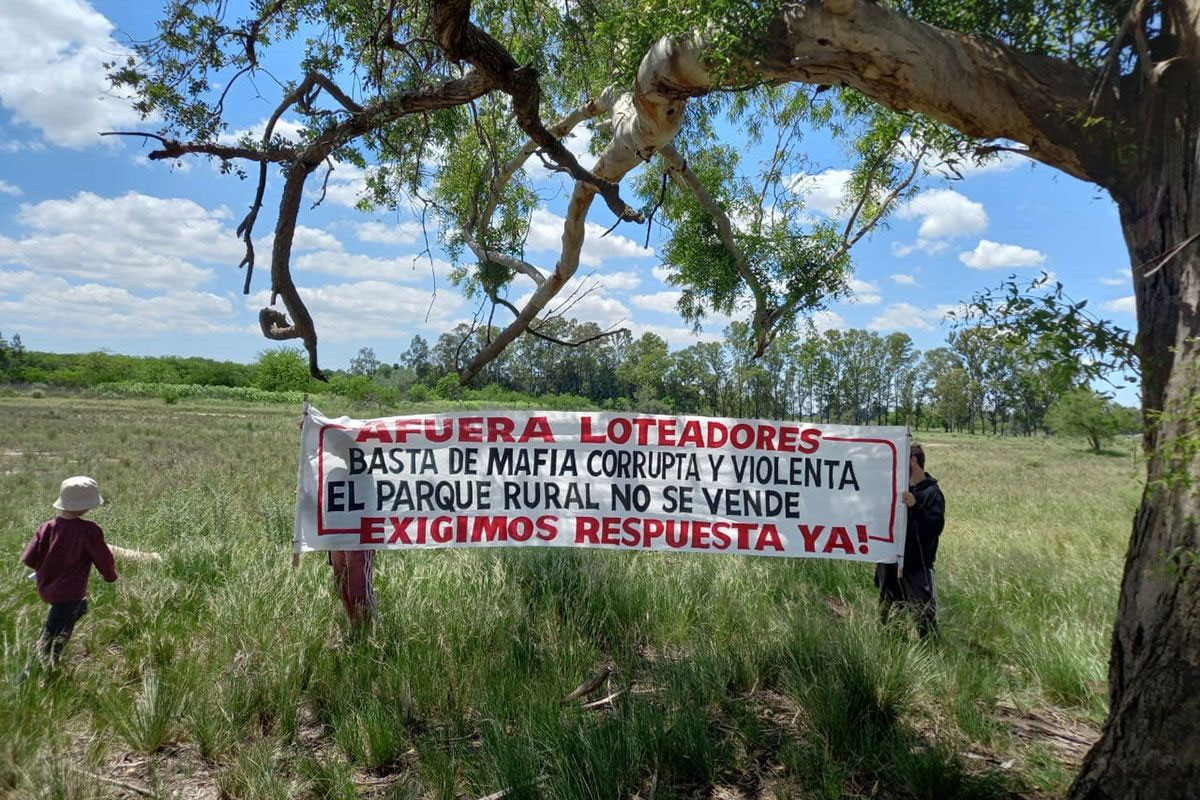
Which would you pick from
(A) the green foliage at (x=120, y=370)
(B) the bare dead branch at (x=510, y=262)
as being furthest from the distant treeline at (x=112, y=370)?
(B) the bare dead branch at (x=510, y=262)

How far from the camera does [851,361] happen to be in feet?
276

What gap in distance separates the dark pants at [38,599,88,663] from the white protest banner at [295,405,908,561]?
59.6 inches

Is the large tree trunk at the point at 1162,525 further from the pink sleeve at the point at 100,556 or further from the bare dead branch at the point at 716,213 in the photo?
the pink sleeve at the point at 100,556

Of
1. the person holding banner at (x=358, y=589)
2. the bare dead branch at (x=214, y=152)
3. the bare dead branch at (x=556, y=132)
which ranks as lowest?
the person holding banner at (x=358, y=589)

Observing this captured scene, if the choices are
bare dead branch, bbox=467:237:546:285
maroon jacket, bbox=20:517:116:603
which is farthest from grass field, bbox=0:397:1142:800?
bare dead branch, bbox=467:237:546:285

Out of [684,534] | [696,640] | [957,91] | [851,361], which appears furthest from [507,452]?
[851,361]

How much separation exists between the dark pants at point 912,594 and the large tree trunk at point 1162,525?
7.26ft

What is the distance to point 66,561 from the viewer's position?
16.4ft

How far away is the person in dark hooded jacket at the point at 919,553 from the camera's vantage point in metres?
5.50

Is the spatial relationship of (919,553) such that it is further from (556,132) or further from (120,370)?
(120,370)

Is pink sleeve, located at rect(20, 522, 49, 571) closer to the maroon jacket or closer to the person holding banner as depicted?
the maroon jacket

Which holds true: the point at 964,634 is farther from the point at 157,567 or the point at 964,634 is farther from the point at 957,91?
the point at 157,567

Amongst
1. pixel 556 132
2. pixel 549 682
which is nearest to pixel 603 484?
pixel 549 682

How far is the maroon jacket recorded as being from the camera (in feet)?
16.3
